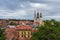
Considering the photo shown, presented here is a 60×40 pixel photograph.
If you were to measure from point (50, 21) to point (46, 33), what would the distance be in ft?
8.44

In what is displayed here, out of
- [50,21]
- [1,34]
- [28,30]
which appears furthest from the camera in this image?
[28,30]

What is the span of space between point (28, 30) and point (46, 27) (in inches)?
2909

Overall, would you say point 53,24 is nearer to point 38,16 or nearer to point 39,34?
point 39,34

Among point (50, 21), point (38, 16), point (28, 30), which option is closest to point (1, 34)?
point (50, 21)

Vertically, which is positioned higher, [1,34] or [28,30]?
[1,34]

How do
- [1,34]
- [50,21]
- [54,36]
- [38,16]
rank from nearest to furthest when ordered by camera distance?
[54,36] → [50,21] → [1,34] → [38,16]

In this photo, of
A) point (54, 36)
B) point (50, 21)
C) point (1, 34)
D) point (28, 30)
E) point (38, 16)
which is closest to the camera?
point (54, 36)

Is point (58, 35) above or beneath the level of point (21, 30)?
above

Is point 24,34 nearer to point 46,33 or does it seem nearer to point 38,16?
point 38,16

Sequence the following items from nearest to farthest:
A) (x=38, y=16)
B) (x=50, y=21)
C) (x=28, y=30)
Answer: (x=50, y=21), (x=28, y=30), (x=38, y=16)

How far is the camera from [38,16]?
145000mm

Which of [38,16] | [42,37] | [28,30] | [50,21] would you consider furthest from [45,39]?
[38,16]

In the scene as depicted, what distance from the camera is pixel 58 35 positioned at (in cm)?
3017

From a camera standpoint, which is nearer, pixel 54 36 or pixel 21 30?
pixel 54 36
